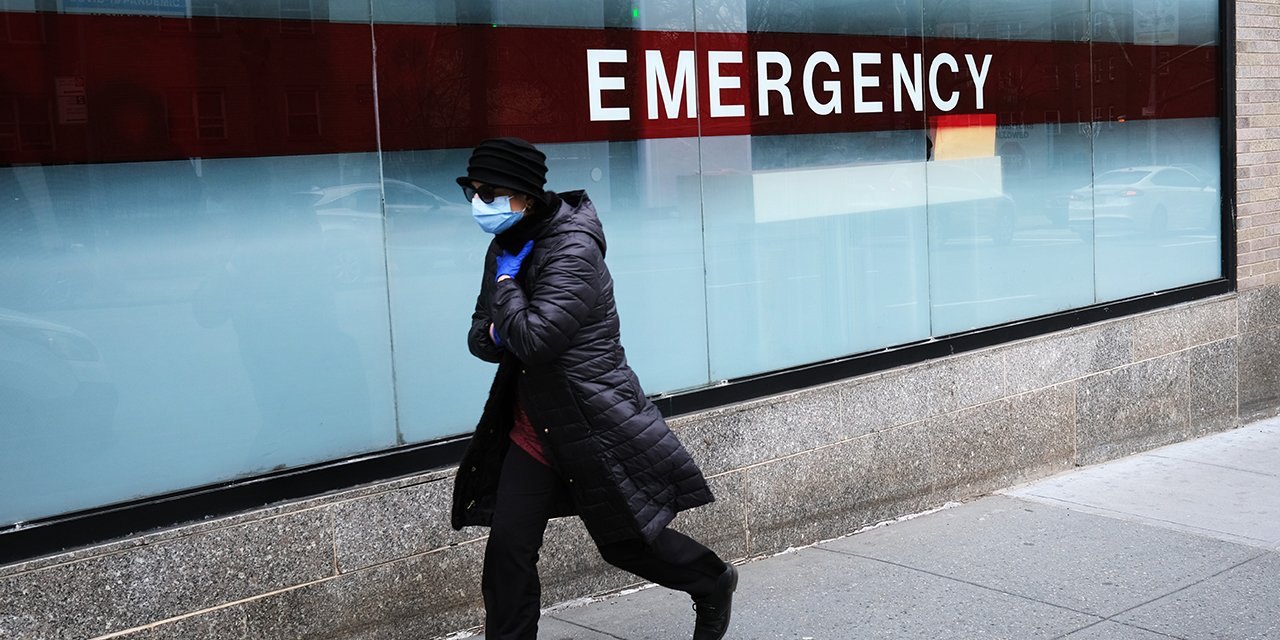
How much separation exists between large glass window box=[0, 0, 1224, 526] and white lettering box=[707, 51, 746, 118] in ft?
0.04

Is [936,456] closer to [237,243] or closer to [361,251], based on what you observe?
[361,251]

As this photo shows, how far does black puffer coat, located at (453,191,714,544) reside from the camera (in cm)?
355


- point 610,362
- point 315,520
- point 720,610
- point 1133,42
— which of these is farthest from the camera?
point 1133,42

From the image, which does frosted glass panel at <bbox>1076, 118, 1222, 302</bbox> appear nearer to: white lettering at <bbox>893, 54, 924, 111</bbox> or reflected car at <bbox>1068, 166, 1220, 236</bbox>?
reflected car at <bbox>1068, 166, 1220, 236</bbox>

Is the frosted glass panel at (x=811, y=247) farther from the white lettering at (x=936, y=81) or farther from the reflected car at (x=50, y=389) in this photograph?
the reflected car at (x=50, y=389)

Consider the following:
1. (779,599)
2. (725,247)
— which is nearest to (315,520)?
(779,599)

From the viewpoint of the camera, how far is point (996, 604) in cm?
488

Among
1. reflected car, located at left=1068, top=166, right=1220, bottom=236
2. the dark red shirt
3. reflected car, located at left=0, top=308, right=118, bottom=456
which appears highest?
reflected car, located at left=1068, top=166, right=1220, bottom=236

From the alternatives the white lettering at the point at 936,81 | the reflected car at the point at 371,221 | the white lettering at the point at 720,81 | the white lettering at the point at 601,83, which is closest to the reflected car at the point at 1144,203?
the white lettering at the point at 936,81

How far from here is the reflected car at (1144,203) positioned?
7.82 meters

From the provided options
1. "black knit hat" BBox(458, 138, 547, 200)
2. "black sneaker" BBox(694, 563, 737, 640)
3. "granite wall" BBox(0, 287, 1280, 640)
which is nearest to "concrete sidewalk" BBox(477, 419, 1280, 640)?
"granite wall" BBox(0, 287, 1280, 640)

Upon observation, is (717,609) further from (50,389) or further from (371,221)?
(50,389)

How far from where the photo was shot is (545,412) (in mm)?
3613

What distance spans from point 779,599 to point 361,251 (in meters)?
2.16
